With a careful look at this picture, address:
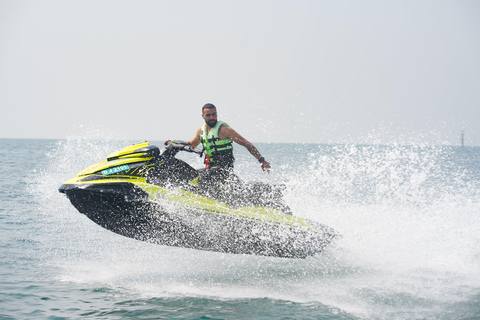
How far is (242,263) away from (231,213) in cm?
123

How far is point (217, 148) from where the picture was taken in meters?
5.06

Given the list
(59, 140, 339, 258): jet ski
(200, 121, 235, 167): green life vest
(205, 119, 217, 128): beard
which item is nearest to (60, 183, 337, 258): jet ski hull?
(59, 140, 339, 258): jet ski

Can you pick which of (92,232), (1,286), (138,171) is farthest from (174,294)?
(92,232)

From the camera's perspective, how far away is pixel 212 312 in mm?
3961

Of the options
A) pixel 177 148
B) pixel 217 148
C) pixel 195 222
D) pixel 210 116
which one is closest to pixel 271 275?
pixel 195 222

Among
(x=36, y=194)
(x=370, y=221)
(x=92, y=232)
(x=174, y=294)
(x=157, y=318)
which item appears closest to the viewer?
(x=157, y=318)

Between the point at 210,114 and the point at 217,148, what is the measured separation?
430 mm

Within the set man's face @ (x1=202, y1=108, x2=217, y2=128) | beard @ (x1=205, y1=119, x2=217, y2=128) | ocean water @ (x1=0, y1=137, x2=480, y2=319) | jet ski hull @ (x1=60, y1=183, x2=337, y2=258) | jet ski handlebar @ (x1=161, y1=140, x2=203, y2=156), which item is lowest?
ocean water @ (x1=0, y1=137, x2=480, y2=319)

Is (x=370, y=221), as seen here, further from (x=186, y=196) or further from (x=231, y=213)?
(x=186, y=196)

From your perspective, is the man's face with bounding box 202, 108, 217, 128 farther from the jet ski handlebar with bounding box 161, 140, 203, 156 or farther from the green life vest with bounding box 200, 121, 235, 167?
the jet ski handlebar with bounding box 161, 140, 203, 156

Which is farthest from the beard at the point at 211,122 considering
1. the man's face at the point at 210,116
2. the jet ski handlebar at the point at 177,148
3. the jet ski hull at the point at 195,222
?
the jet ski hull at the point at 195,222

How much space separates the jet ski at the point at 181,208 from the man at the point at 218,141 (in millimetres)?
230

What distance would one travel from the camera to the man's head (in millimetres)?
4969

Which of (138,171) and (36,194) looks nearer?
(138,171)
